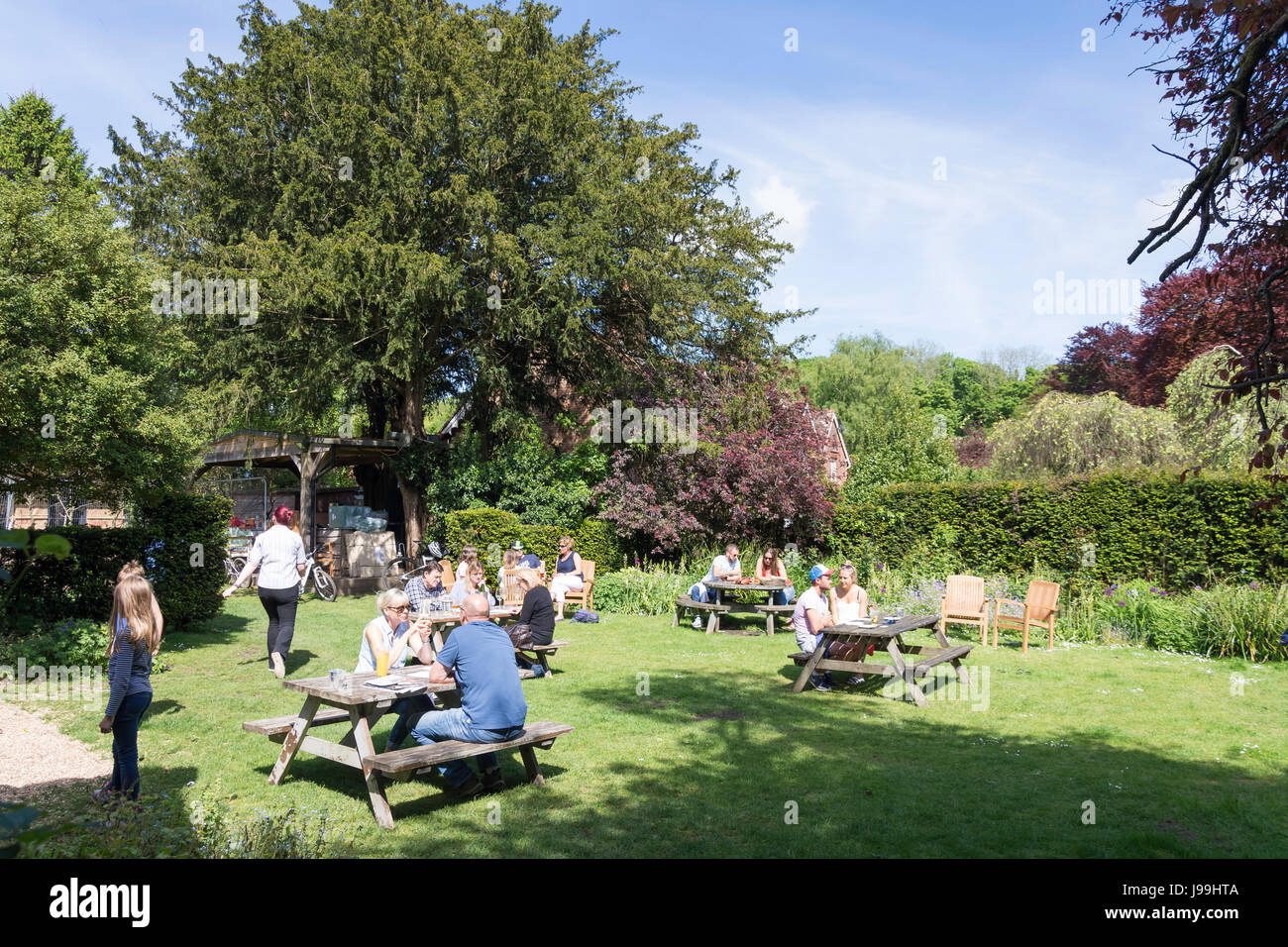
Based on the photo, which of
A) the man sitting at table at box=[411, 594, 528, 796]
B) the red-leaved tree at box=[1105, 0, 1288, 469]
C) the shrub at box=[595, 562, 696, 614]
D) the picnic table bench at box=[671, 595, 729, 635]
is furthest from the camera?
the shrub at box=[595, 562, 696, 614]

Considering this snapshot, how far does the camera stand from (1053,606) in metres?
12.1

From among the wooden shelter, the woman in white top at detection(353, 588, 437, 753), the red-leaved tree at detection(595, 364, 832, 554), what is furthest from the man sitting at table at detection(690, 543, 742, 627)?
the wooden shelter

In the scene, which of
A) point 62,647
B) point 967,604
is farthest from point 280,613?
point 967,604

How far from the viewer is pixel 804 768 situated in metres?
6.47

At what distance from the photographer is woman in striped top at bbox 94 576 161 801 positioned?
5410mm

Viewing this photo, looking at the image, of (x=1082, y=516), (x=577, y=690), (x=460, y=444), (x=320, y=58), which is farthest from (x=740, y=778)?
(x=320, y=58)

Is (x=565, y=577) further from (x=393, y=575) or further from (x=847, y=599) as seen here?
(x=847, y=599)

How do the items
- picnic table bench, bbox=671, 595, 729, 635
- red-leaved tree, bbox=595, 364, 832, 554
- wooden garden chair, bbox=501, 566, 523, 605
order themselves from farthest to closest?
1. red-leaved tree, bbox=595, 364, 832, 554
2. picnic table bench, bbox=671, 595, 729, 635
3. wooden garden chair, bbox=501, 566, 523, 605

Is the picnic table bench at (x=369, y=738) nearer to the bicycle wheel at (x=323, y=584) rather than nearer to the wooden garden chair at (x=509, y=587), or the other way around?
the wooden garden chair at (x=509, y=587)

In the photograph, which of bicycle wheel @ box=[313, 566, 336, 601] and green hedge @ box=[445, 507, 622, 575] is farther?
bicycle wheel @ box=[313, 566, 336, 601]

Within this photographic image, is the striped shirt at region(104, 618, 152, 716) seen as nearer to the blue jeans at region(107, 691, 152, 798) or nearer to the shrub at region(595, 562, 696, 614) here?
the blue jeans at region(107, 691, 152, 798)

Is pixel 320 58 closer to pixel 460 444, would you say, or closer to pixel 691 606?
pixel 460 444

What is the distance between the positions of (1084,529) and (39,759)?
15.5 metres
